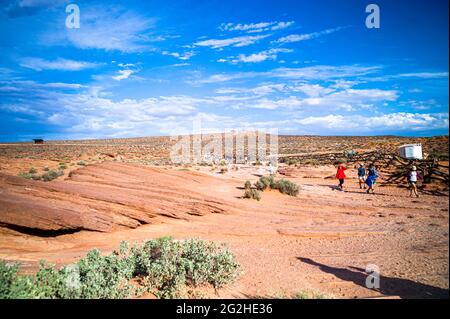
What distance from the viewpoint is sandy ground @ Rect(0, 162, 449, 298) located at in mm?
5652

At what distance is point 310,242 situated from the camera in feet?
27.7

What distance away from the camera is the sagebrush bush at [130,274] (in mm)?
4508

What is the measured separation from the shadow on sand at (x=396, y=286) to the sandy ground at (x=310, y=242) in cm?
2

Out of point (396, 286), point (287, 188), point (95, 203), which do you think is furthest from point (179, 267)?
point (287, 188)

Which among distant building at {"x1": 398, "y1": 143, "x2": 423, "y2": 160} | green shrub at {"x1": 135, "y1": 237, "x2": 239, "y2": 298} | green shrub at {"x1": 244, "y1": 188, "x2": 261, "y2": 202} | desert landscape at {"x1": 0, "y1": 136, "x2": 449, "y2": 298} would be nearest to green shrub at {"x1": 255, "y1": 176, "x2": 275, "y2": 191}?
desert landscape at {"x1": 0, "y1": 136, "x2": 449, "y2": 298}

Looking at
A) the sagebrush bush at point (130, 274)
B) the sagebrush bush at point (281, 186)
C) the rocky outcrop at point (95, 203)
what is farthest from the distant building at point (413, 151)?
the sagebrush bush at point (130, 274)

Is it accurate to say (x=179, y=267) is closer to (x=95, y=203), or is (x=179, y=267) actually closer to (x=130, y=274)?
(x=130, y=274)

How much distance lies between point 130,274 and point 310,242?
5.18m
